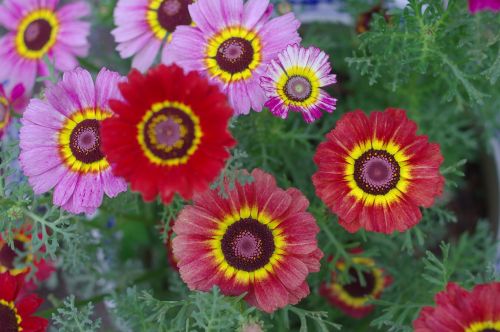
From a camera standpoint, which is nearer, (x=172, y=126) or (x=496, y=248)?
(x=172, y=126)

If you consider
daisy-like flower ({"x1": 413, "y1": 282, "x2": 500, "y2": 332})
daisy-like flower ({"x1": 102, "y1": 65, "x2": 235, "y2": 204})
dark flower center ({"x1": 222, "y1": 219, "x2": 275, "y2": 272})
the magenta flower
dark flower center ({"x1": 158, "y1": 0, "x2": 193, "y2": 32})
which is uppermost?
the magenta flower

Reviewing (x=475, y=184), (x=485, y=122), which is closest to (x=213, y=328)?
(x=485, y=122)

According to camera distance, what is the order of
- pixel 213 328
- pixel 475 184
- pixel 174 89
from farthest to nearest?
pixel 475 184 → pixel 213 328 → pixel 174 89

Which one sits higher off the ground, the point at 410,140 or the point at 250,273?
the point at 410,140

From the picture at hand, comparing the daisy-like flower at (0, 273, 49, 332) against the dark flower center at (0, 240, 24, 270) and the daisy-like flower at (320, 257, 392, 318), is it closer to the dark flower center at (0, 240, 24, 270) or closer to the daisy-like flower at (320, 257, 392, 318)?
the dark flower center at (0, 240, 24, 270)

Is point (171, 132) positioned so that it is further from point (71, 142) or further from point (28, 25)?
point (28, 25)

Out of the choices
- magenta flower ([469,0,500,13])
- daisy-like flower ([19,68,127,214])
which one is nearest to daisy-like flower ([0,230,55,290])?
daisy-like flower ([19,68,127,214])

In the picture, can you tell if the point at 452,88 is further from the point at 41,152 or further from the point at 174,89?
the point at 41,152

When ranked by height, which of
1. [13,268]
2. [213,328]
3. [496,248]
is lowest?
[13,268]
